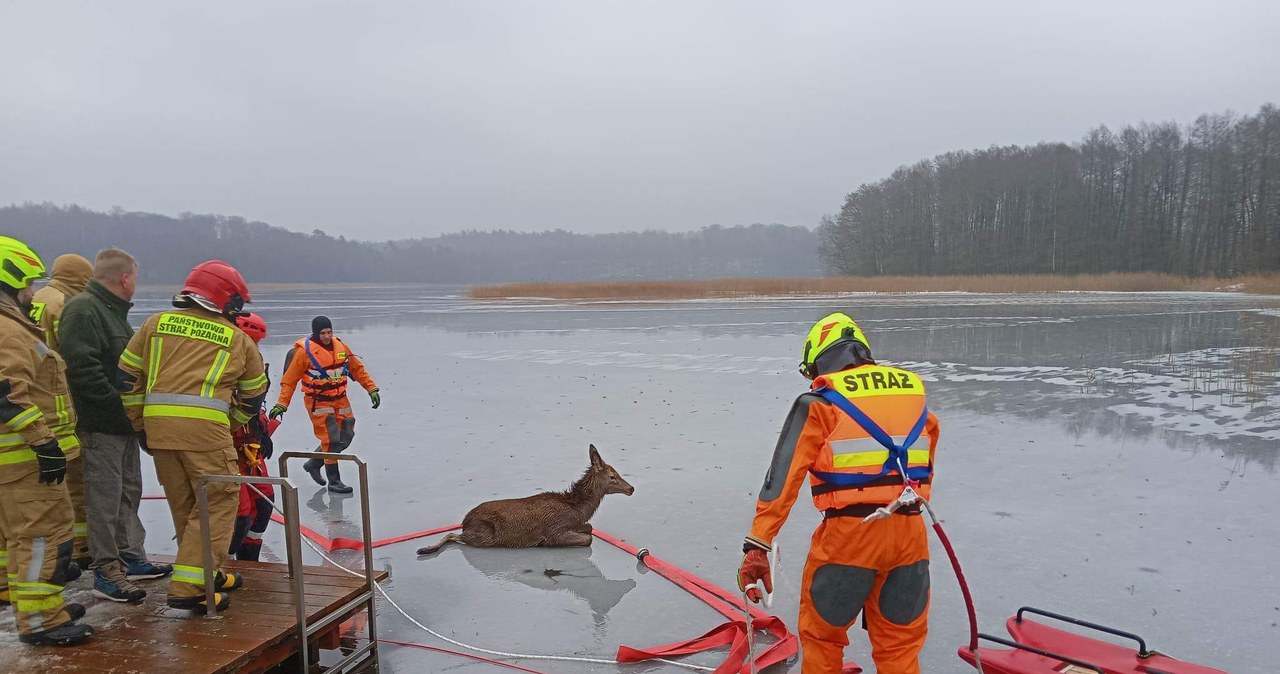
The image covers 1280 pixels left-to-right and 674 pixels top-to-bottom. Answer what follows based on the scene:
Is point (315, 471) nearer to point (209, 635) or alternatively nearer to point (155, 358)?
point (155, 358)

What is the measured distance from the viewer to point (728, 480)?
22.5ft

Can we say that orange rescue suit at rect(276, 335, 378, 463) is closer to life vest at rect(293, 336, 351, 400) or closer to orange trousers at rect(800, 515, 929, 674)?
life vest at rect(293, 336, 351, 400)

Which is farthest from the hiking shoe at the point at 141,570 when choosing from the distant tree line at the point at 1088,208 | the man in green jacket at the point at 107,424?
the distant tree line at the point at 1088,208

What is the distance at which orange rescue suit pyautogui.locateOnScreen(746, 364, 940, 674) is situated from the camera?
2.76 metres

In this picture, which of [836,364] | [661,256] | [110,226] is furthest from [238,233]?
[836,364]

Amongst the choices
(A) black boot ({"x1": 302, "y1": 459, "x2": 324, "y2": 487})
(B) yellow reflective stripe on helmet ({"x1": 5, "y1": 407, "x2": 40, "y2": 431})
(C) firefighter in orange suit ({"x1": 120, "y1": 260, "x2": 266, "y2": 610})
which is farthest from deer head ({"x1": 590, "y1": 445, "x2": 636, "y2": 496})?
(B) yellow reflective stripe on helmet ({"x1": 5, "y1": 407, "x2": 40, "y2": 431})

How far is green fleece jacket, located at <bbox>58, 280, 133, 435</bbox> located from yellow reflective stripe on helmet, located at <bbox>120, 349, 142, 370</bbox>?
0.11 meters

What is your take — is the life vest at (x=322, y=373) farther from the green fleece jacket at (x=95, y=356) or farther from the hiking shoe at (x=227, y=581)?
the hiking shoe at (x=227, y=581)

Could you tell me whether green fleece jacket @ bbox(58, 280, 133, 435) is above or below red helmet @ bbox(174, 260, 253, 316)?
below

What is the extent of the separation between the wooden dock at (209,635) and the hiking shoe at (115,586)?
0.04m

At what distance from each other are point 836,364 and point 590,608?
2339 millimetres

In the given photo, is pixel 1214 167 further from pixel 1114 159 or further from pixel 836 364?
pixel 836 364

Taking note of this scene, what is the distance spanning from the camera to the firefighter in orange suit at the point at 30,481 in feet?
10.0

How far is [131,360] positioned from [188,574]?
1072 millimetres
